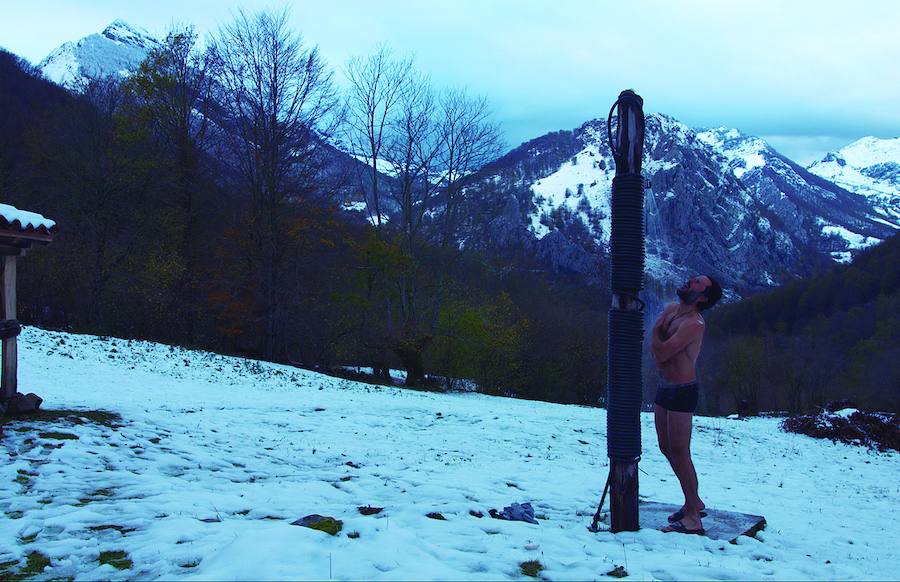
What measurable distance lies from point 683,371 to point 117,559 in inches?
179

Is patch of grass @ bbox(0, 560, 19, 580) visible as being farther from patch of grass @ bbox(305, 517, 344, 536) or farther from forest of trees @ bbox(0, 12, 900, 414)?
forest of trees @ bbox(0, 12, 900, 414)

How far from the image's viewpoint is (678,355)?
505 centimetres

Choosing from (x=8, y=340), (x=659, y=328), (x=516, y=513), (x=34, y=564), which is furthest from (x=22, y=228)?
(x=659, y=328)

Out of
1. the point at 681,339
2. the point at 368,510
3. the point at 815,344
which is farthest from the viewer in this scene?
the point at 815,344

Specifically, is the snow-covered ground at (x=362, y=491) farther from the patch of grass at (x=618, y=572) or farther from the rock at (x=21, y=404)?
the rock at (x=21, y=404)

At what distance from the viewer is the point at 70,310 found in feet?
79.8

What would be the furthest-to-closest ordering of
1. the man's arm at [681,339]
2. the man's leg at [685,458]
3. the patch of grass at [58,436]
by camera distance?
the patch of grass at [58,436] < the man's leg at [685,458] < the man's arm at [681,339]

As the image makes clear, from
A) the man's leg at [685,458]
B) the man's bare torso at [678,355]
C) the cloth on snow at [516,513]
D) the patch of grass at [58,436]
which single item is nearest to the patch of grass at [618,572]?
the man's leg at [685,458]

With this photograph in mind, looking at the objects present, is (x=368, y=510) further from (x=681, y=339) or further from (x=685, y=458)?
(x=681, y=339)

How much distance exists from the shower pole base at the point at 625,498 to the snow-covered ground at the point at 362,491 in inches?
5.4

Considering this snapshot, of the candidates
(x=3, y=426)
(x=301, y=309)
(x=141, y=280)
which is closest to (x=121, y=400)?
(x=3, y=426)

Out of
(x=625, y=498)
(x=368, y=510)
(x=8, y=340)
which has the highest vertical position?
(x=8, y=340)

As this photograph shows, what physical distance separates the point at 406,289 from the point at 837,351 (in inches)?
2620

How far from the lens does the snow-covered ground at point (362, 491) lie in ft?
13.0
